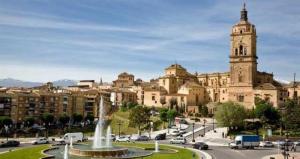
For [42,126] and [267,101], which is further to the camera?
[267,101]

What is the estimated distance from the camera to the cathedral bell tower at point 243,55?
107625mm

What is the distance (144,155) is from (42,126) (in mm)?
51221

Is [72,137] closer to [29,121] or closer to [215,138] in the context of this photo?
[215,138]

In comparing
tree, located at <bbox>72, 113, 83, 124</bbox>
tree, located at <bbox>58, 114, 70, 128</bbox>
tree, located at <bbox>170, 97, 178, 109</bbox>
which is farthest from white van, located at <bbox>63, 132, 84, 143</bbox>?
tree, located at <bbox>170, 97, 178, 109</bbox>

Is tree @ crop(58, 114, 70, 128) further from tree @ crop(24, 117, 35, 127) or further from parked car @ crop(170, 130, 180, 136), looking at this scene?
parked car @ crop(170, 130, 180, 136)

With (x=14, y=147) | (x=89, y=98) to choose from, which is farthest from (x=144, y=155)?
(x=89, y=98)

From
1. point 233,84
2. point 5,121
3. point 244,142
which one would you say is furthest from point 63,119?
point 244,142

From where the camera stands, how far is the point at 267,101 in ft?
338

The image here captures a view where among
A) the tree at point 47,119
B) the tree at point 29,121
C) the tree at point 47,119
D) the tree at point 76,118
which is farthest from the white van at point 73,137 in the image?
the tree at point 76,118

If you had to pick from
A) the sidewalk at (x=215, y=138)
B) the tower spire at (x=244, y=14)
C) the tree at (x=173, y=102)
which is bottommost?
the sidewalk at (x=215, y=138)

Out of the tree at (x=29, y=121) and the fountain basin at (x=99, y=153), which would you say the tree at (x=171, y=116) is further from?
the fountain basin at (x=99, y=153)

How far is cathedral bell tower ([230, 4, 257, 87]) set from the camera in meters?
108

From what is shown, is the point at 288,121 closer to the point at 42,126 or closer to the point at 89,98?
the point at 42,126

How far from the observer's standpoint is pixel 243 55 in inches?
4277
